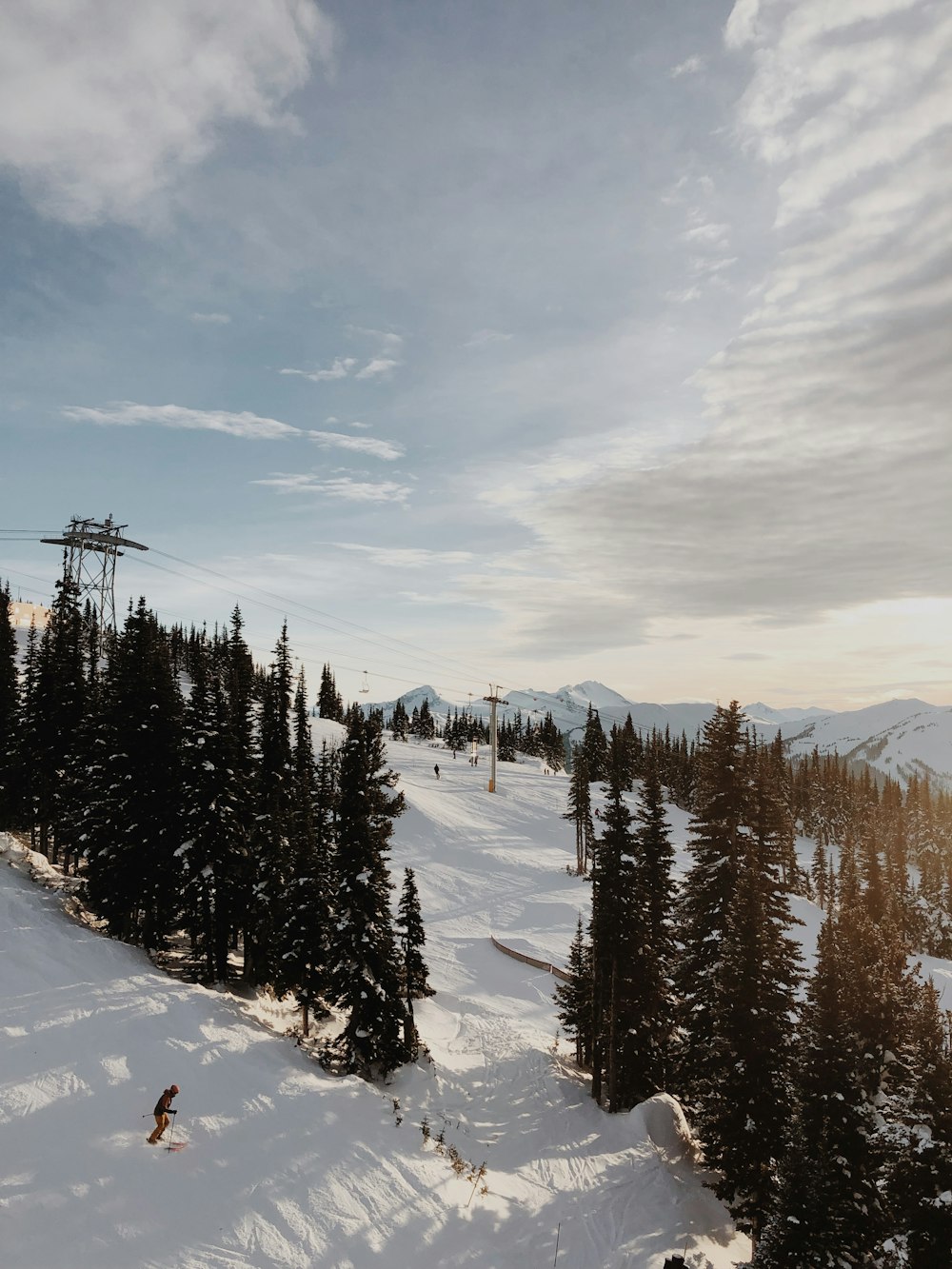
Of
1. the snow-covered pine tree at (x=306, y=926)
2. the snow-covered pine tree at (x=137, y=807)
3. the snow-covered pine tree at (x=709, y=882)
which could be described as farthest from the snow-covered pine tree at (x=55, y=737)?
the snow-covered pine tree at (x=709, y=882)

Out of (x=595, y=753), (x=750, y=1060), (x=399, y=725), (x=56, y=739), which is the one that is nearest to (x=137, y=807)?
(x=56, y=739)

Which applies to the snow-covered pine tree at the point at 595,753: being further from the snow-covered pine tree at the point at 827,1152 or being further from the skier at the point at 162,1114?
the skier at the point at 162,1114

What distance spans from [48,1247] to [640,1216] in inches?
618

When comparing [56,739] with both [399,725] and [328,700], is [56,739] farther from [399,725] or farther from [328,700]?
[399,725]

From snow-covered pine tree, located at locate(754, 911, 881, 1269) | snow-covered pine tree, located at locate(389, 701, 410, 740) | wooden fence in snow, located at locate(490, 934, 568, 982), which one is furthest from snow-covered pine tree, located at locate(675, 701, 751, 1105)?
snow-covered pine tree, located at locate(389, 701, 410, 740)

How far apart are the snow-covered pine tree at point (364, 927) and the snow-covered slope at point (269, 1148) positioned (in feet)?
5.90

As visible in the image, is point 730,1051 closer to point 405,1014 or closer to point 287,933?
point 405,1014

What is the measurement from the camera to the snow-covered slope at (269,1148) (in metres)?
13.3

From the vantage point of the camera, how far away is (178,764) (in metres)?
31.9

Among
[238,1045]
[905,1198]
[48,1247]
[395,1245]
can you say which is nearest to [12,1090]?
[48,1247]

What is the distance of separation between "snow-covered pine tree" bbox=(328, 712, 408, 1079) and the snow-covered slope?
1799 millimetres

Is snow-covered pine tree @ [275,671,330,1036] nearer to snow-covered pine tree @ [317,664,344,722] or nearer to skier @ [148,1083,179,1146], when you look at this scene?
skier @ [148,1083,179,1146]

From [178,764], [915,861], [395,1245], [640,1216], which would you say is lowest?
[915,861]

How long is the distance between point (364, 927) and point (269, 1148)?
386 inches
